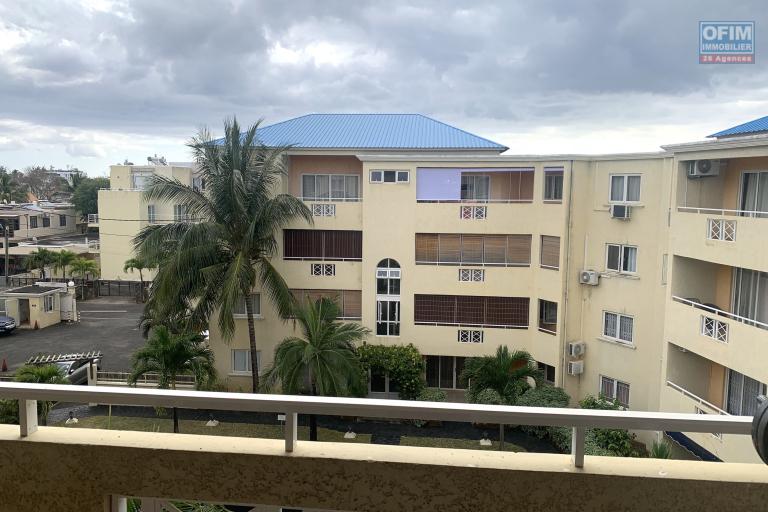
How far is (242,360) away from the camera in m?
18.0

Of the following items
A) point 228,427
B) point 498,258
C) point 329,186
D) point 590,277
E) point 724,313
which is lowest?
point 228,427

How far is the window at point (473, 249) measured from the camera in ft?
54.4

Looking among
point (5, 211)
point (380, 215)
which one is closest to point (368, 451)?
point (380, 215)

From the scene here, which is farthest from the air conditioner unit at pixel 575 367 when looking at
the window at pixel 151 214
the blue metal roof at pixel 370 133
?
the window at pixel 151 214

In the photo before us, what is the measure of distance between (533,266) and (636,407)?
4591mm

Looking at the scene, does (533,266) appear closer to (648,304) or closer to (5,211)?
(648,304)

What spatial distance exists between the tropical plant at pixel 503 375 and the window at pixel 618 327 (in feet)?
7.69

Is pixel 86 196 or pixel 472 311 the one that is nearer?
pixel 472 311

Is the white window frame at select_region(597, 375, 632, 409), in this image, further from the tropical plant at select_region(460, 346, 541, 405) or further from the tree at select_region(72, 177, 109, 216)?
the tree at select_region(72, 177, 109, 216)

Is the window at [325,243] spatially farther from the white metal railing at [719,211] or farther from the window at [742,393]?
the window at [742,393]

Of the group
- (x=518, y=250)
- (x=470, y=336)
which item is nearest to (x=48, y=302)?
(x=470, y=336)

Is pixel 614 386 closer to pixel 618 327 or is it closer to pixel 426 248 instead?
pixel 618 327

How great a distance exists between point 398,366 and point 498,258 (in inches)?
169

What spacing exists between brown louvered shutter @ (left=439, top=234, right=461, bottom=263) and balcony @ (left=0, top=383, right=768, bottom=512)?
14927 millimetres
